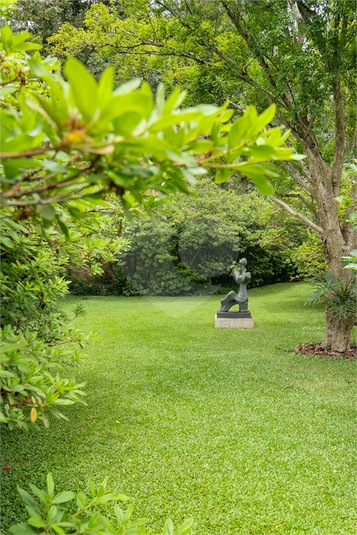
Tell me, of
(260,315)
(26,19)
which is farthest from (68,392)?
(26,19)

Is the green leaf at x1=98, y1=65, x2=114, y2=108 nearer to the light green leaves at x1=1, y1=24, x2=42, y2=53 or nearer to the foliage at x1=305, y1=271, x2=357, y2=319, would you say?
the light green leaves at x1=1, y1=24, x2=42, y2=53

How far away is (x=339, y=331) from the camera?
5.86m

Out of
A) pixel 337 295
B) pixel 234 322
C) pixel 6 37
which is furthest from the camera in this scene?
pixel 234 322

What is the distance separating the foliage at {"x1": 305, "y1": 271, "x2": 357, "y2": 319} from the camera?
18.2 ft

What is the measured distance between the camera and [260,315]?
991 cm

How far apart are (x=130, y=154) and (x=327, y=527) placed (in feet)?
9.00

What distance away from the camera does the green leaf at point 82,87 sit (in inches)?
15.2

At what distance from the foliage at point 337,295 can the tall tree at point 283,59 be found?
0.12 metres

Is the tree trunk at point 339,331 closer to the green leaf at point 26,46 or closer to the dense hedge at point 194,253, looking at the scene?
the green leaf at point 26,46

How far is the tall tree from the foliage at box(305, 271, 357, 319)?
122mm

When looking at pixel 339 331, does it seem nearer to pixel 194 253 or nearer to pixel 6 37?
pixel 6 37

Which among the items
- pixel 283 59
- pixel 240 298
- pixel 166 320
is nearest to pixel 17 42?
pixel 283 59

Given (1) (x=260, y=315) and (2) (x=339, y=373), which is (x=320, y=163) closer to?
(2) (x=339, y=373)

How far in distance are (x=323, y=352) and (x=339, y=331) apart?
1.41 ft
